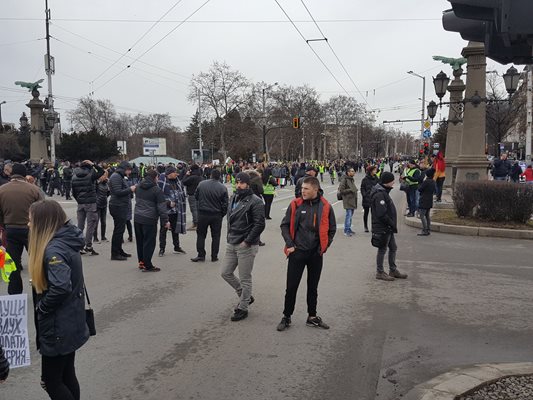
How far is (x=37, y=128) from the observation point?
34688 millimetres

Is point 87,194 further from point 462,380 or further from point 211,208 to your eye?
point 462,380

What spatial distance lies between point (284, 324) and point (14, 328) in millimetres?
2951

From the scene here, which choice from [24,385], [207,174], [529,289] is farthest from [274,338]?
[207,174]

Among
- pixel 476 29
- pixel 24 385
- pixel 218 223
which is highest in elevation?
pixel 476 29

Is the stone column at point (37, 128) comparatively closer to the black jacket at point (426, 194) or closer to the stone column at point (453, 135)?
the stone column at point (453, 135)

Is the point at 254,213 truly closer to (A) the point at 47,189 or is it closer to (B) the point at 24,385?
(B) the point at 24,385

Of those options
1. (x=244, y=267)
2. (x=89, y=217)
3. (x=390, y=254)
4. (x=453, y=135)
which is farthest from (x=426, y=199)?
(x=453, y=135)

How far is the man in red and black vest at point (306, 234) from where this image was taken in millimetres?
5383

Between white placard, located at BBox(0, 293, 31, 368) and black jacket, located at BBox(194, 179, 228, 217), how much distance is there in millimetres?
5605

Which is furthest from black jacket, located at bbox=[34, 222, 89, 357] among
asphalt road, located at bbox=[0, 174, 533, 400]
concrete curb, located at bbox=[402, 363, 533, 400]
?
concrete curb, located at bbox=[402, 363, 533, 400]

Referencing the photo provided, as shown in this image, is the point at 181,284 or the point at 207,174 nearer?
the point at 181,284

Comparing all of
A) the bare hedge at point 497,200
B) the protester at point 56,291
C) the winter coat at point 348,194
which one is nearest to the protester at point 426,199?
the bare hedge at point 497,200

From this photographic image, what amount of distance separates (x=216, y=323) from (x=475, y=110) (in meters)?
14.9

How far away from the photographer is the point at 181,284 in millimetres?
7508
